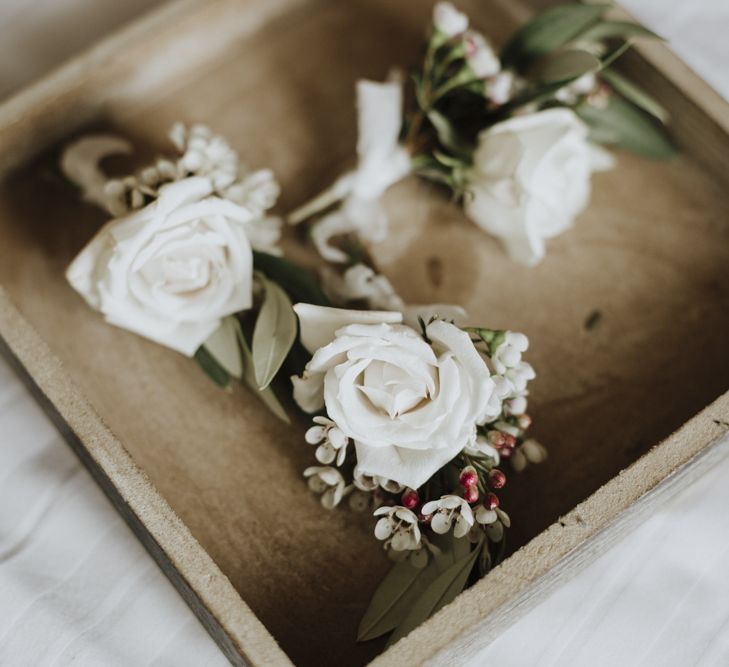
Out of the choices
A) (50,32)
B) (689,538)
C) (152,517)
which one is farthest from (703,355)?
(50,32)

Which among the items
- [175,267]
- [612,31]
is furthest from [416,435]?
[612,31]

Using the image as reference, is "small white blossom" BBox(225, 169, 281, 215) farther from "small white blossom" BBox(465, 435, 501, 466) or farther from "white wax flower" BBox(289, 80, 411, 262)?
"small white blossom" BBox(465, 435, 501, 466)

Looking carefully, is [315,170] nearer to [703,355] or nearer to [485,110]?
[485,110]

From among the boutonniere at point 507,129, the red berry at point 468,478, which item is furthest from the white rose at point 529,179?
the red berry at point 468,478

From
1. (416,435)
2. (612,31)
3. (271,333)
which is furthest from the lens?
(612,31)

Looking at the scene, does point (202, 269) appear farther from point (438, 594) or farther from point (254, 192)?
point (438, 594)
